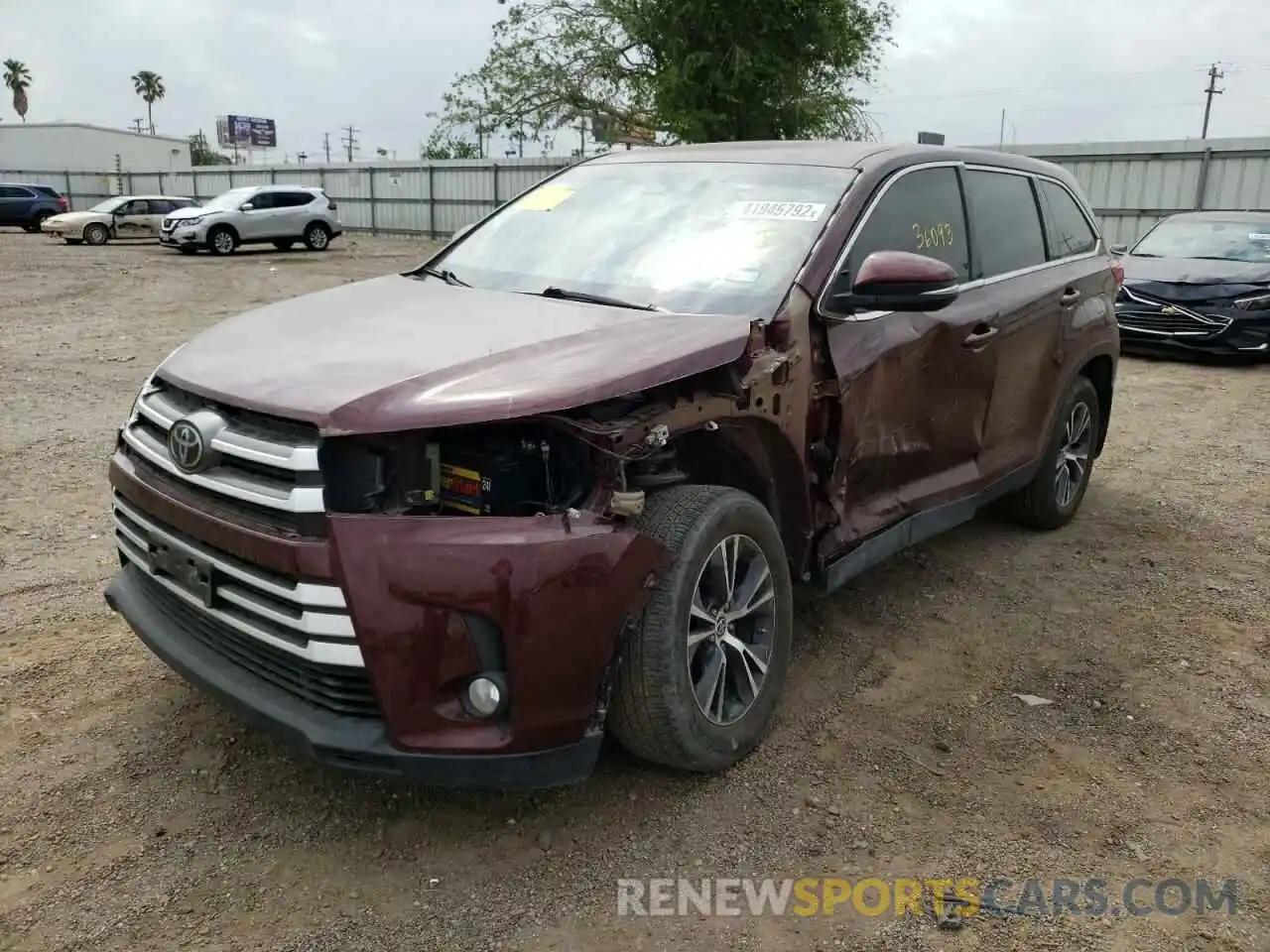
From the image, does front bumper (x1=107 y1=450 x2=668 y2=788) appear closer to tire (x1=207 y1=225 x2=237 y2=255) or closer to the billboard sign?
tire (x1=207 y1=225 x2=237 y2=255)

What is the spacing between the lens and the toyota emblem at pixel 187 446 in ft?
8.66

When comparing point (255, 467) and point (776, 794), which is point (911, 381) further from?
point (255, 467)

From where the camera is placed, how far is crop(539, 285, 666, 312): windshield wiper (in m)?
3.33

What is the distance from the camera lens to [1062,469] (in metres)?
5.30

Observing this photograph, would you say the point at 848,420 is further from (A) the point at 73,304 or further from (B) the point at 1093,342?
(A) the point at 73,304

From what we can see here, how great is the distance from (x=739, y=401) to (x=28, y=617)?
2908 mm

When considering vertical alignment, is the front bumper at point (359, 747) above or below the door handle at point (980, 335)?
below

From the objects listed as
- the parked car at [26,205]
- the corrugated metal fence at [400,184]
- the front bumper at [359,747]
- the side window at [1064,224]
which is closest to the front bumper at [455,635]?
the front bumper at [359,747]

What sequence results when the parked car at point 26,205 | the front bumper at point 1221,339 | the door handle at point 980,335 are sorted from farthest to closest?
the parked car at point 26,205
the front bumper at point 1221,339
the door handle at point 980,335

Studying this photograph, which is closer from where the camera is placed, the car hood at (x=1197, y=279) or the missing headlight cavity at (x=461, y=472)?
the missing headlight cavity at (x=461, y=472)

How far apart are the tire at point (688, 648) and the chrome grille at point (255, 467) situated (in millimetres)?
828

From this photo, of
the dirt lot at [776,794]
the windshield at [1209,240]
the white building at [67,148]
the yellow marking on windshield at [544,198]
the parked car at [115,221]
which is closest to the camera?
the dirt lot at [776,794]

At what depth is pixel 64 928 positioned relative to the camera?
2.41 meters

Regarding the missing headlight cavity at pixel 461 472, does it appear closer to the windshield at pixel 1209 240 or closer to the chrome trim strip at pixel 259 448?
the chrome trim strip at pixel 259 448
